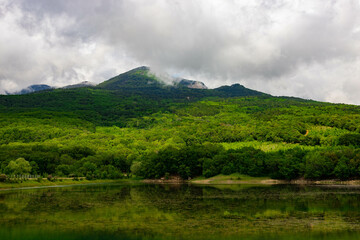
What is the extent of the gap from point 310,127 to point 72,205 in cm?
15410

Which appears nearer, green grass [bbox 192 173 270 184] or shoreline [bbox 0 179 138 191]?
shoreline [bbox 0 179 138 191]

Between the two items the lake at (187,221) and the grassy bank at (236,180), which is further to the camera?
the grassy bank at (236,180)

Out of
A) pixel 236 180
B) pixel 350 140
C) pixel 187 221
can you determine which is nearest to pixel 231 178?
pixel 236 180

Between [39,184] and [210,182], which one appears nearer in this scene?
[39,184]

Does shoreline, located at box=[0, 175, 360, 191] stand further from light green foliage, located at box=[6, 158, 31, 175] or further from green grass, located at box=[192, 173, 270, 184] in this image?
light green foliage, located at box=[6, 158, 31, 175]

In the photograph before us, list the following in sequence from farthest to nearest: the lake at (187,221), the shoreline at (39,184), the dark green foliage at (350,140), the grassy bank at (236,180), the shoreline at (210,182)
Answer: the dark green foliage at (350,140)
the grassy bank at (236,180)
the shoreline at (210,182)
the shoreline at (39,184)
the lake at (187,221)

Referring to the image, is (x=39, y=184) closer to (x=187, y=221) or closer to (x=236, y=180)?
(x=236, y=180)

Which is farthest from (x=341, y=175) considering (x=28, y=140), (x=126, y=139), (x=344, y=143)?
(x=28, y=140)

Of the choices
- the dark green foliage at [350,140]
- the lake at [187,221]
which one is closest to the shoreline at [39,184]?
the lake at [187,221]

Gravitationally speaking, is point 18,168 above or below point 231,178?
above

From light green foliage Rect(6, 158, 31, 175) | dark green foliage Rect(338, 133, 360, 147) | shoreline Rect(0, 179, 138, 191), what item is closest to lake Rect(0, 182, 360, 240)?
shoreline Rect(0, 179, 138, 191)

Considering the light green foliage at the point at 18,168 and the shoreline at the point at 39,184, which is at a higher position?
the light green foliage at the point at 18,168

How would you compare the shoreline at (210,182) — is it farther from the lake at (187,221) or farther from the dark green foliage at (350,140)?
the lake at (187,221)

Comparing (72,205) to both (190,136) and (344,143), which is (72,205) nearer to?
(344,143)
